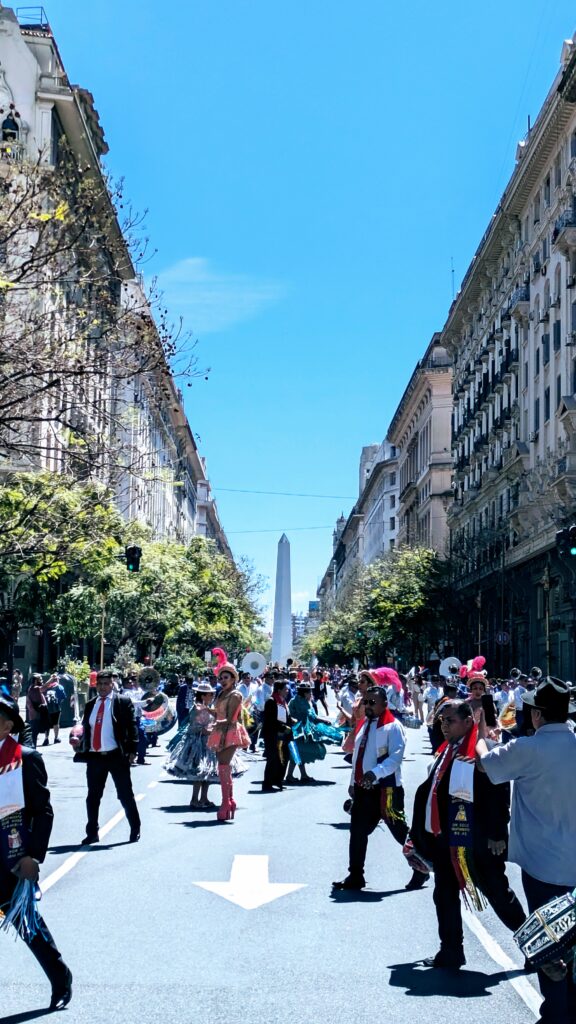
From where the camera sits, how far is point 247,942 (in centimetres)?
858

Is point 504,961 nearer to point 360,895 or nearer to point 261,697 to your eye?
point 360,895

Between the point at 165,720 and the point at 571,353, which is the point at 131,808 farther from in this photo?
the point at 571,353

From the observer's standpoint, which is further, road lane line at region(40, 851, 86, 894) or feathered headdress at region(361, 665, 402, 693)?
feathered headdress at region(361, 665, 402, 693)

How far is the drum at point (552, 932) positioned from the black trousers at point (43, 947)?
2.45 meters

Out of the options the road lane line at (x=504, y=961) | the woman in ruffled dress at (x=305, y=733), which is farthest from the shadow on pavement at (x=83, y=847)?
the woman in ruffled dress at (x=305, y=733)

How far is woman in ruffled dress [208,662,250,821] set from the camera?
15.6 meters

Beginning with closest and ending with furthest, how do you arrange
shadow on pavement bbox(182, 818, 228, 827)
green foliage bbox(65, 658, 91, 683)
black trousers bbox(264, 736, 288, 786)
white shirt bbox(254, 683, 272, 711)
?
shadow on pavement bbox(182, 818, 228, 827) → black trousers bbox(264, 736, 288, 786) → white shirt bbox(254, 683, 272, 711) → green foliage bbox(65, 658, 91, 683)

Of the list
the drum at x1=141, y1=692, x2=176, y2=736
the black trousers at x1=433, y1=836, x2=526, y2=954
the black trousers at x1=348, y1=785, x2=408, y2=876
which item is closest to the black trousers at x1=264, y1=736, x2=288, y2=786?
the drum at x1=141, y1=692, x2=176, y2=736

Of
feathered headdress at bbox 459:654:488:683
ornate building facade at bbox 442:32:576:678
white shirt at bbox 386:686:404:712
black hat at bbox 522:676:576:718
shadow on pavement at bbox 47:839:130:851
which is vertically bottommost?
shadow on pavement at bbox 47:839:130:851

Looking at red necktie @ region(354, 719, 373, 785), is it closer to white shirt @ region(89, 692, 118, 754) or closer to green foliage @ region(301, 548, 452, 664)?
white shirt @ region(89, 692, 118, 754)

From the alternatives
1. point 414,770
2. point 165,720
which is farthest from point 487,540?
point 414,770

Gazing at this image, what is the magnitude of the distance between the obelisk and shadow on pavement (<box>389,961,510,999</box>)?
79.0m

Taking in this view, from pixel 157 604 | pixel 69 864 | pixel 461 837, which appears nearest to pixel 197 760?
pixel 69 864

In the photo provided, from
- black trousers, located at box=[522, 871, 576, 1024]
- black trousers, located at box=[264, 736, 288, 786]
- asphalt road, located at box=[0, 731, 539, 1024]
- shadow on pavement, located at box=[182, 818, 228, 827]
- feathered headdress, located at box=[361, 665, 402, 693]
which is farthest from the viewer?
black trousers, located at box=[264, 736, 288, 786]
